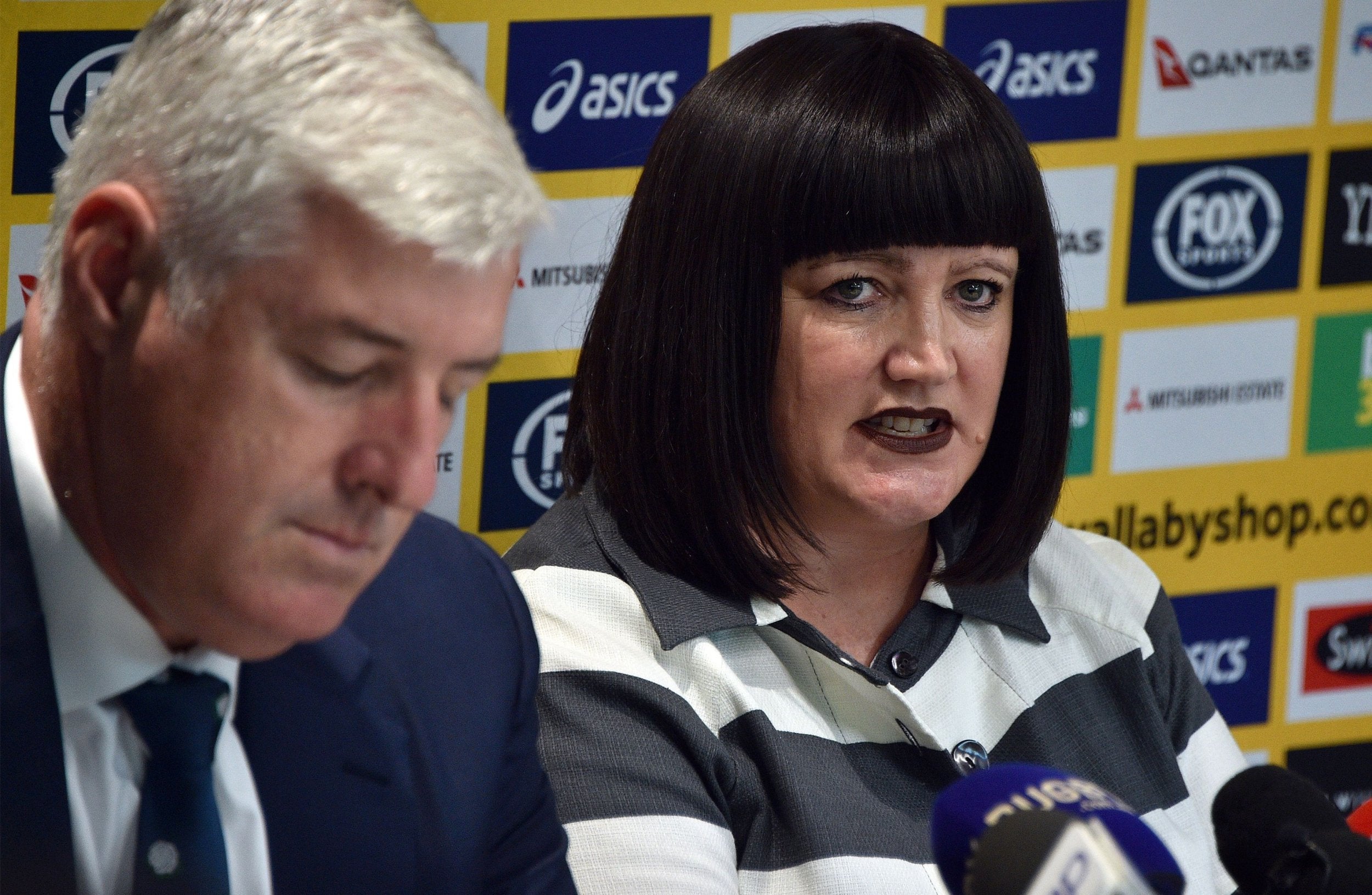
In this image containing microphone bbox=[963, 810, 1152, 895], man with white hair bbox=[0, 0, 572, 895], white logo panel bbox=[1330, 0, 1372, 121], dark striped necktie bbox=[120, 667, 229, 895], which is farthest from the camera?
white logo panel bbox=[1330, 0, 1372, 121]

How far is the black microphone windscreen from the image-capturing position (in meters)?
1.08

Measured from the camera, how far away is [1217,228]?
2.33 m

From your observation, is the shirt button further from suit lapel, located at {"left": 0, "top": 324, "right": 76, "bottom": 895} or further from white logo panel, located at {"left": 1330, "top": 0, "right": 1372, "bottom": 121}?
white logo panel, located at {"left": 1330, "top": 0, "right": 1372, "bottom": 121}

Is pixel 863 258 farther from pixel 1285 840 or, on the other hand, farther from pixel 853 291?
pixel 1285 840

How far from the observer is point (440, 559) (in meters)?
1.19

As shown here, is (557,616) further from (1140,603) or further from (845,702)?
(1140,603)

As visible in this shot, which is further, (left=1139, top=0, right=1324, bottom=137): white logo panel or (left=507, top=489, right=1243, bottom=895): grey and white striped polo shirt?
(left=1139, top=0, right=1324, bottom=137): white logo panel

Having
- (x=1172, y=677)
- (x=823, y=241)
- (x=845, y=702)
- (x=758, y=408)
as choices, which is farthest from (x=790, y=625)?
(x=1172, y=677)

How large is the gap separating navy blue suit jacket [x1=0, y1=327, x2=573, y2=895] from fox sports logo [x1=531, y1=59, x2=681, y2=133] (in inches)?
31.2

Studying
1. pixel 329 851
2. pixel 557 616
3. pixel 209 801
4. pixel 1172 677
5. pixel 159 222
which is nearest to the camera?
pixel 159 222

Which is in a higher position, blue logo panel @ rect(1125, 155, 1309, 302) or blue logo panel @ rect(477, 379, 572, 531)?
blue logo panel @ rect(1125, 155, 1309, 302)

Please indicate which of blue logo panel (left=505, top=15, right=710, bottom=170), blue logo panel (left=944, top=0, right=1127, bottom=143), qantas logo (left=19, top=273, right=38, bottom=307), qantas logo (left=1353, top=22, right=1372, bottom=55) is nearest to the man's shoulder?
qantas logo (left=19, top=273, right=38, bottom=307)

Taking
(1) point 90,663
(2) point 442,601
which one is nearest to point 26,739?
(1) point 90,663

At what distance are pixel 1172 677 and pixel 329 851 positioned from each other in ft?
3.36
